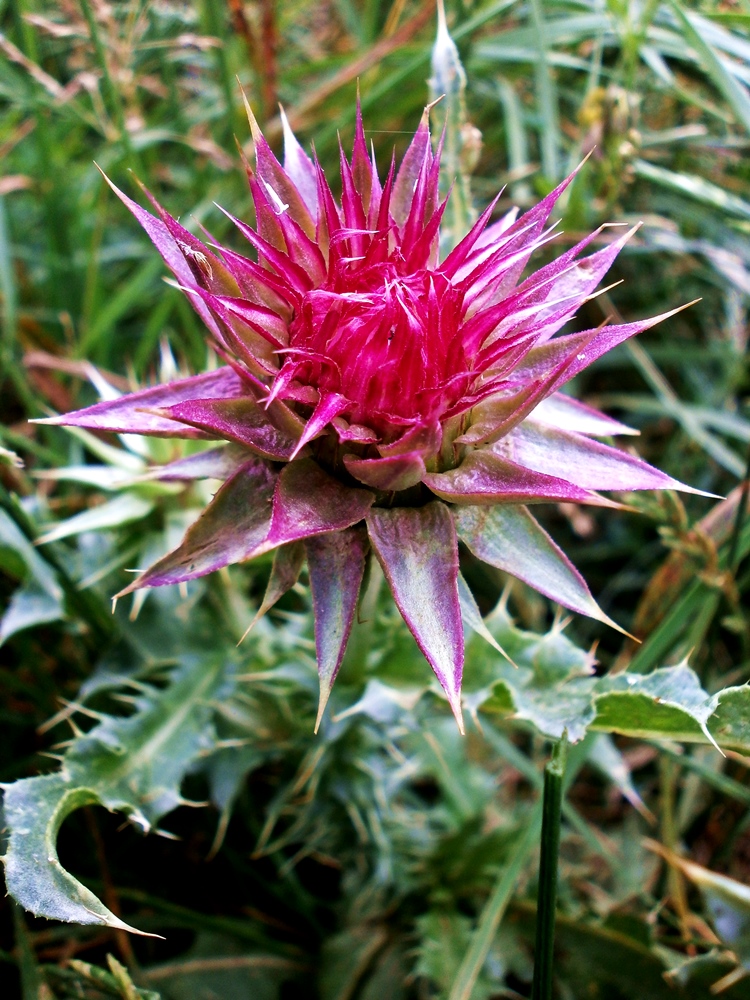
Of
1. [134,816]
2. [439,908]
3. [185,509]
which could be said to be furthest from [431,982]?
[185,509]

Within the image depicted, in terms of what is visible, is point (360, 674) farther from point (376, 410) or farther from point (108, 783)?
point (376, 410)

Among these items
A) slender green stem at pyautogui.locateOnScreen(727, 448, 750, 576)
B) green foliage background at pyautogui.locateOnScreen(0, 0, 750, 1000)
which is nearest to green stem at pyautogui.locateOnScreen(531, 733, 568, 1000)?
green foliage background at pyautogui.locateOnScreen(0, 0, 750, 1000)


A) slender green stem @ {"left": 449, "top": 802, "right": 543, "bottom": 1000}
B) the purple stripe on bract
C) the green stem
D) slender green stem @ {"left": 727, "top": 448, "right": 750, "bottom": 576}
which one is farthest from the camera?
slender green stem @ {"left": 727, "top": 448, "right": 750, "bottom": 576}

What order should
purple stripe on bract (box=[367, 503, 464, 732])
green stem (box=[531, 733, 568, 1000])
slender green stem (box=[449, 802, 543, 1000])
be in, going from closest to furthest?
purple stripe on bract (box=[367, 503, 464, 732]) < green stem (box=[531, 733, 568, 1000]) < slender green stem (box=[449, 802, 543, 1000])

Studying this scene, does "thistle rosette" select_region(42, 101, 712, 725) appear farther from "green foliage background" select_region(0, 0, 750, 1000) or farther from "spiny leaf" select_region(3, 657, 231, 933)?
"spiny leaf" select_region(3, 657, 231, 933)

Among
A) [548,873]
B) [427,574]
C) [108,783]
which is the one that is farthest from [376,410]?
[108,783]

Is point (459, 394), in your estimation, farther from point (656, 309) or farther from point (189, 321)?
point (656, 309)
